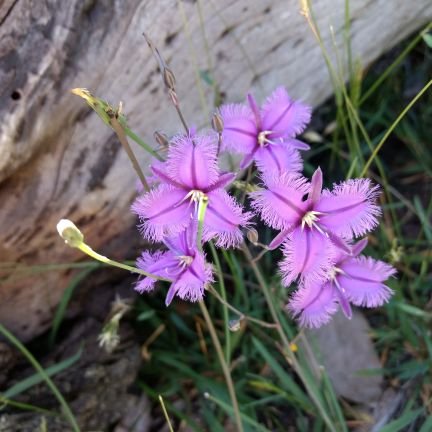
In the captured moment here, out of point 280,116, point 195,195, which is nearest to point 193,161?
point 195,195

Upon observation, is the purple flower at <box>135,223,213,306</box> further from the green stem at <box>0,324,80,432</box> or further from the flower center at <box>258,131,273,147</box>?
the green stem at <box>0,324,80,432</box>

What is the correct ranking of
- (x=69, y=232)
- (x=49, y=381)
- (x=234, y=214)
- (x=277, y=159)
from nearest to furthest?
(x=69, y=232) → (x=234, y=214) → (x=277, y=159) → (x=49, y=381)

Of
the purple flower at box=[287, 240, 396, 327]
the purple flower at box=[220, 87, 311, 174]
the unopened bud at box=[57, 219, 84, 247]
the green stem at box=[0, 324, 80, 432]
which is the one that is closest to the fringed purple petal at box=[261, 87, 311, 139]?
the purple flower at box=[220, 87, 311, 174]

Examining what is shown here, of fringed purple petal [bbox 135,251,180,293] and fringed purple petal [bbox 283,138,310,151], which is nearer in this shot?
fringed purple petal [bbox 135,251,180,293]

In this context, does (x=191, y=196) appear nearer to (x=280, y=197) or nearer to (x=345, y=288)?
(x=280, y=197)

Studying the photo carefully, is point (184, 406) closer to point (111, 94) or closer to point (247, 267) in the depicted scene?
point (247, 267)

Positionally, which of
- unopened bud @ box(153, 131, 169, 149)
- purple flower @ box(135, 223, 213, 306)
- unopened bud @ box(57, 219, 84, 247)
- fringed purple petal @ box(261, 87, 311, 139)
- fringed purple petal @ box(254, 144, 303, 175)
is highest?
fringed purple petal @ box(261, 87, 311, 139)
